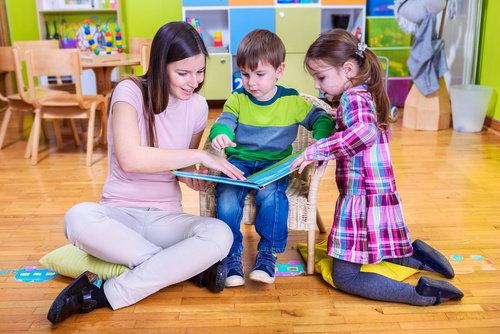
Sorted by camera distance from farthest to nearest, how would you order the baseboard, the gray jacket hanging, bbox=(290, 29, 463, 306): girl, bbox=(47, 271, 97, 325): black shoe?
the gray jacket hanging → the baseboard → bbox=(290, 29, 463, 306): girl → bbox=(47, 271, 97, 325): black shoe

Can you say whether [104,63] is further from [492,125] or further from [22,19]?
[492,125]

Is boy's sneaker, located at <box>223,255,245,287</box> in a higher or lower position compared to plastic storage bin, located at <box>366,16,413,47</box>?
lower

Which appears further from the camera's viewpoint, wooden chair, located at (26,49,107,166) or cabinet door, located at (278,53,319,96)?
cabinet door, located at (278,53,319,96)

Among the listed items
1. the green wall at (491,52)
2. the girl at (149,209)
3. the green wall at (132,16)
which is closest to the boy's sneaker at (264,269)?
the girl at (149,209)

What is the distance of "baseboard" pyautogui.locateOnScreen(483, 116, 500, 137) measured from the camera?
379 cm

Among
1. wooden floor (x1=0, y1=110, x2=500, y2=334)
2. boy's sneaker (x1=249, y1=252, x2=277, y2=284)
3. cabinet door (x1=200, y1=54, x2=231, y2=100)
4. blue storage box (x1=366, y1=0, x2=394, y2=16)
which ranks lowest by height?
wooden floor (x1=0, y1=110, x2=500, y2=334)

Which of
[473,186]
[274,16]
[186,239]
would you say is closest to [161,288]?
[186,239]

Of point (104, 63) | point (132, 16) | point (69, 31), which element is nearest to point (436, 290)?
point (104, 63)

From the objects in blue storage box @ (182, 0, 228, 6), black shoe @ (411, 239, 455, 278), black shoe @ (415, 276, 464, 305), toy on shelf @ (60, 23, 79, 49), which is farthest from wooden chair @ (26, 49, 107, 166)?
black shoe @ (415, 276, 464, 305)

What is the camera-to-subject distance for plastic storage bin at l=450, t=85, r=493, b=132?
3795 mm

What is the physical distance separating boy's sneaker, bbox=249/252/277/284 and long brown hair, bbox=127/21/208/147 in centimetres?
55

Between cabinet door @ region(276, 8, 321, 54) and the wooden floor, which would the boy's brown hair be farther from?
cabinet door @ region(276, 8, 321, 54)

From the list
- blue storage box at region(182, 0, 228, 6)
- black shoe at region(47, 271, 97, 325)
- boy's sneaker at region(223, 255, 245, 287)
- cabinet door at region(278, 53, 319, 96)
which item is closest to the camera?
black shoe at region(47, 271, 97, 325)

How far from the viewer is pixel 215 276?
1645mm
